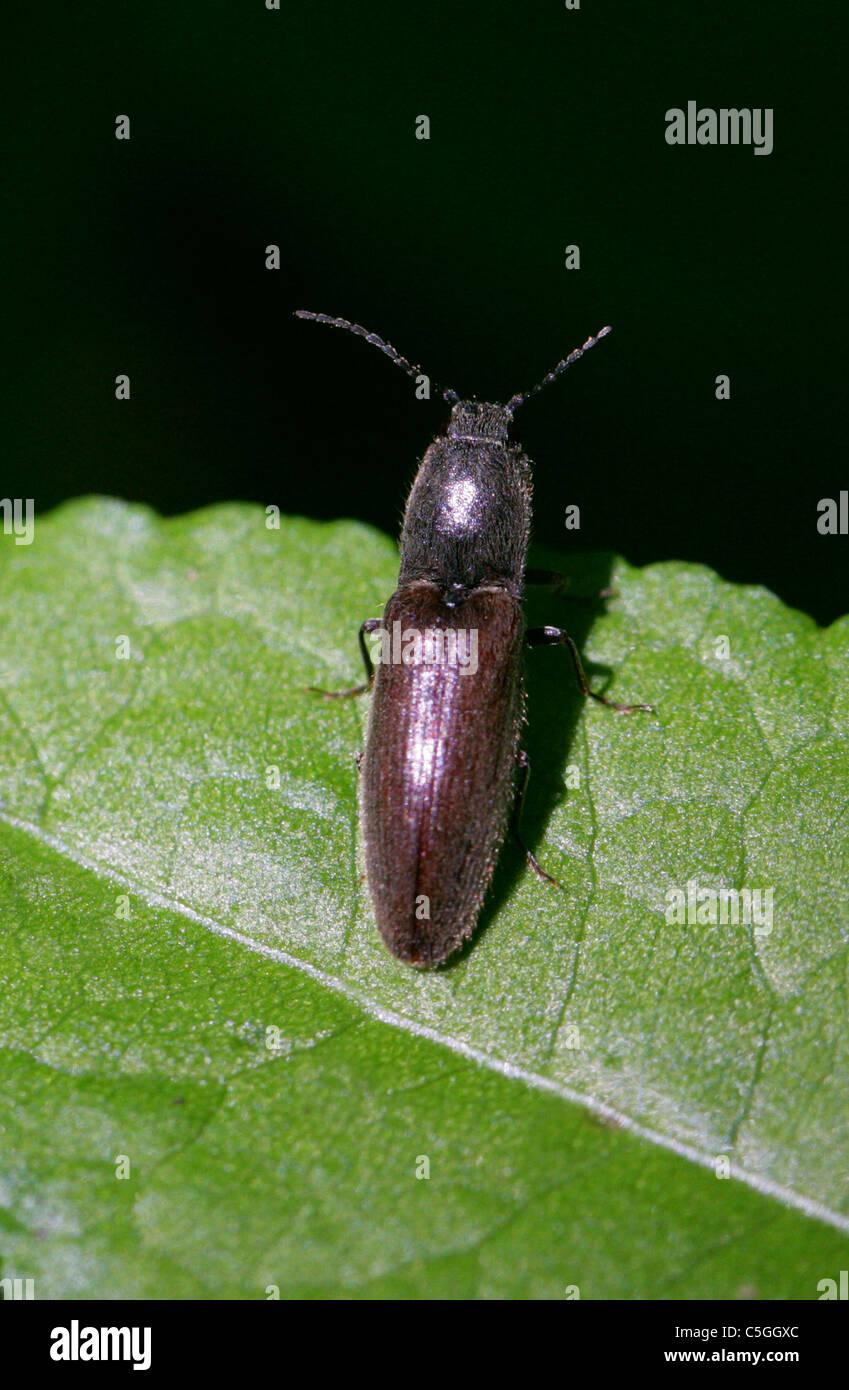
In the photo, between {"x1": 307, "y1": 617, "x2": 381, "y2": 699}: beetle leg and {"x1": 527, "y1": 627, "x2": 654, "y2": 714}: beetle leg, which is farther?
{"x1": 307, "y1": 617, "x2": 381, "y2": 699}: beetle leg

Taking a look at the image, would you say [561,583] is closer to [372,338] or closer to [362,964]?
[372,338]

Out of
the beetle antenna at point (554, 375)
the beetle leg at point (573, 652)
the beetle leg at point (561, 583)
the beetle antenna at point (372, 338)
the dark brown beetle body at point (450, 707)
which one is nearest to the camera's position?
the dark brown beetle body at point (450, 707)

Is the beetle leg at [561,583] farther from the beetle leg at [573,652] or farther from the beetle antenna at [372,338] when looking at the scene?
the beetle antenna at [372,338]

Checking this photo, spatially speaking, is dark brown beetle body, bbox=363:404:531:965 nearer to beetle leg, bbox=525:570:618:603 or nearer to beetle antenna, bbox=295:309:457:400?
beetle leg, bbox=525:570:618:603

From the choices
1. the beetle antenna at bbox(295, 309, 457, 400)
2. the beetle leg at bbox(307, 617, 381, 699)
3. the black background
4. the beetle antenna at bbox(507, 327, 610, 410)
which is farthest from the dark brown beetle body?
the black background

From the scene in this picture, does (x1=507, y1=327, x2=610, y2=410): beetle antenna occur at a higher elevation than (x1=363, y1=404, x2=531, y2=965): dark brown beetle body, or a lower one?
higher

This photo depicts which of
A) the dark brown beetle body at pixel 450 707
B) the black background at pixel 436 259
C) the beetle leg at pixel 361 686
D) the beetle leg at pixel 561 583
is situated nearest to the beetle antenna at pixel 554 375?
the dark brown beetle body at pixel 450 707

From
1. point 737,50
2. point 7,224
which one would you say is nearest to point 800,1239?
point 737,50

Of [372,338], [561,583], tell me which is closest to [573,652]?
[561,583]
